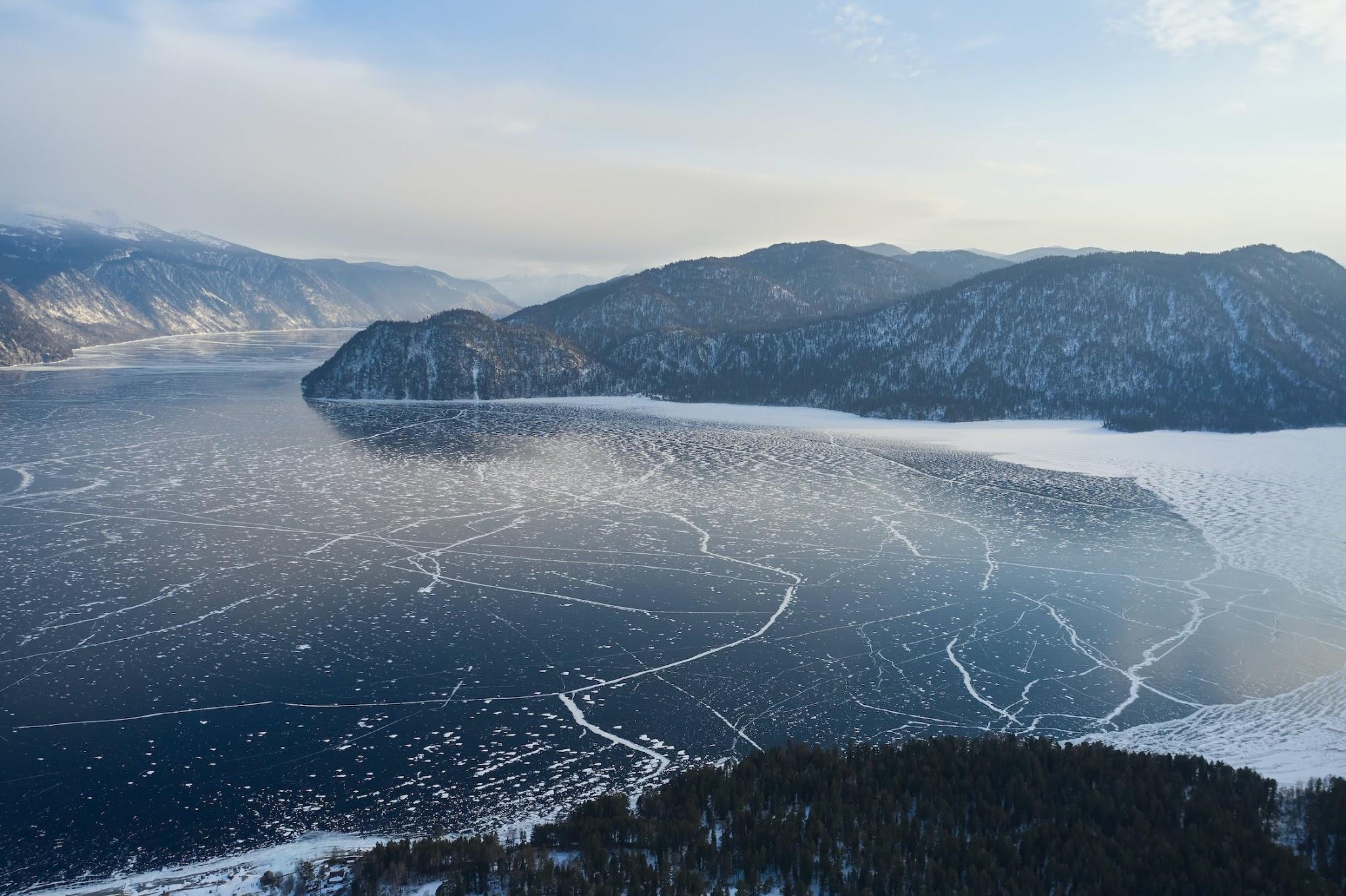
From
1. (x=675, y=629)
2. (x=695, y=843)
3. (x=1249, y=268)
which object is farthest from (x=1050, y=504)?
(x=1249, y=268)

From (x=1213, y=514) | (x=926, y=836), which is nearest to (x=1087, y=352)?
(x=1213, y=514)

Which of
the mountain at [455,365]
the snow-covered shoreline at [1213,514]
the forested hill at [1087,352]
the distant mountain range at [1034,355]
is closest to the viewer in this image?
the snow-covered shoreline at [1213,514]

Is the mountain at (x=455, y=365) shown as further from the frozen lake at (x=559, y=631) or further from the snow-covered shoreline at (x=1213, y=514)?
the frozen lake at (x=559, y=631)

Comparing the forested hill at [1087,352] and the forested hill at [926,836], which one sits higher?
the forested hill at [1087,352]

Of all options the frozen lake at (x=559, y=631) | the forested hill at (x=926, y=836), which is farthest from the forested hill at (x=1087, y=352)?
the forested hill at (x=926, y=836)

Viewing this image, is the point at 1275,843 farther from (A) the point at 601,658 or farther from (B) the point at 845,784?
(A) the point at 601,658

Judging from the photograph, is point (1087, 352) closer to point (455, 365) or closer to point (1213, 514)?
point (1213, 514)
